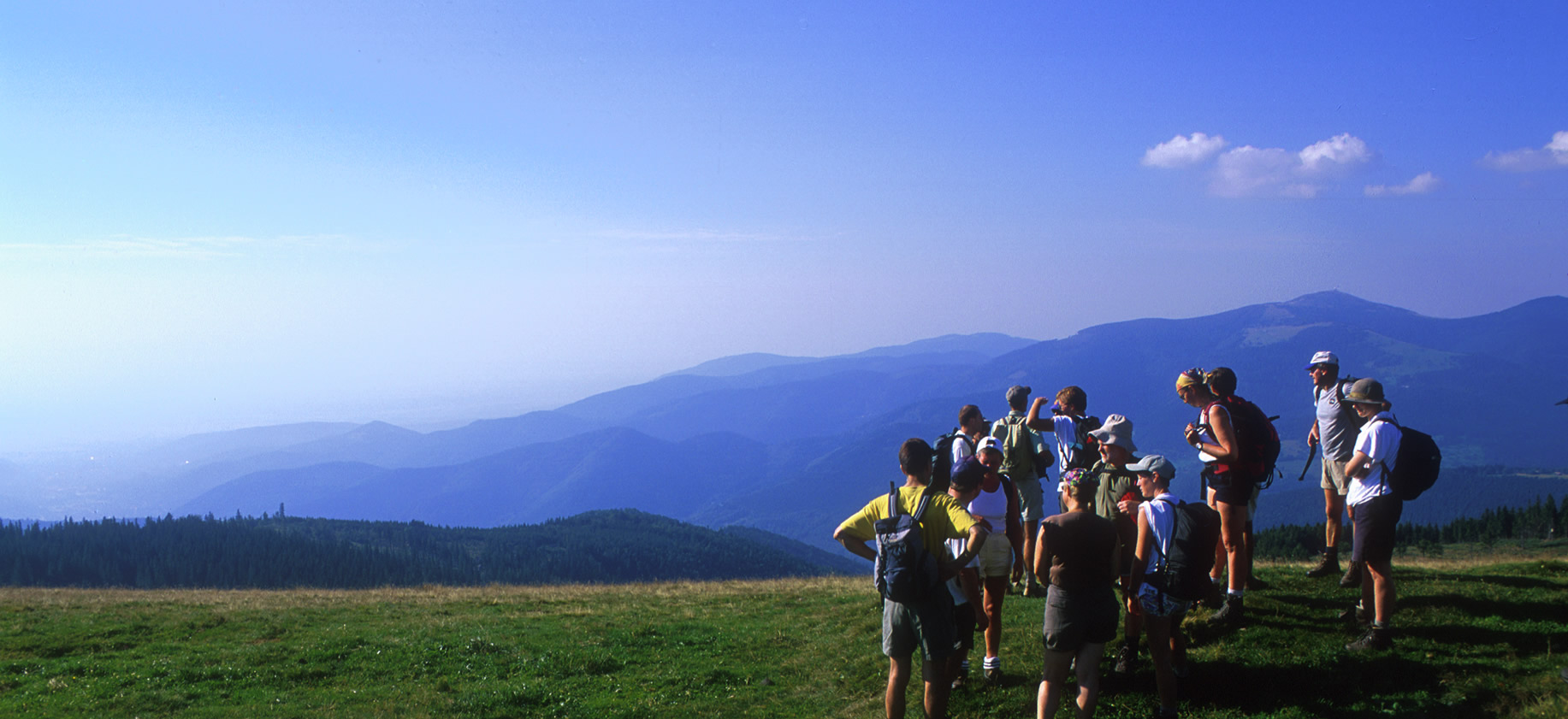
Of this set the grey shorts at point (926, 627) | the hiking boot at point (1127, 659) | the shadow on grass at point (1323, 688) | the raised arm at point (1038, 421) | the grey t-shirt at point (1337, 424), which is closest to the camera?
the grey shorts at point (926, 627)

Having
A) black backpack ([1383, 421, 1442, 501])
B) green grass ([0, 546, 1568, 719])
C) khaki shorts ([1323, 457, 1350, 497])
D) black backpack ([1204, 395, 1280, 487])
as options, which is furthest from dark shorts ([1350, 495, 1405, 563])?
khaki shorts ([1323, 457, 1350, 497])

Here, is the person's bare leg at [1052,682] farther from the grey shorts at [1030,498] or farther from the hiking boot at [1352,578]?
the hiking boot at [1352,578]

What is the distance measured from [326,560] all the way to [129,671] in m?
135

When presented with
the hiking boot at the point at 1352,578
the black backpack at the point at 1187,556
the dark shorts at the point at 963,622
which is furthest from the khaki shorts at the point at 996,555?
the hiking boot at the point at 1352,578

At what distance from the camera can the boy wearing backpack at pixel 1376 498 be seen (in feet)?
29.0

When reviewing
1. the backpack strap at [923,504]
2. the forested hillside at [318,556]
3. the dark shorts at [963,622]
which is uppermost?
the backpack strap at [923,504]

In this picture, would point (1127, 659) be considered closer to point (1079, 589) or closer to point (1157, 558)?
point (1157, 558)

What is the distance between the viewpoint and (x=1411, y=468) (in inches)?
352

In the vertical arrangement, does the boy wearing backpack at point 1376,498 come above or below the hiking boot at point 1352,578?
above

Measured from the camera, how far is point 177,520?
14250 centimetres

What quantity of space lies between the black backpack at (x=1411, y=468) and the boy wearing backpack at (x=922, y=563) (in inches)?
190

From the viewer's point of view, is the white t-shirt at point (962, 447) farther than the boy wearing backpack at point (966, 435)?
Yes

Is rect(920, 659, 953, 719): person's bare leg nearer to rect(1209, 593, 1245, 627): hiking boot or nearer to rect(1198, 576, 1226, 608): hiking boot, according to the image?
rect(1198, 576, 1226, 608): hiking boot

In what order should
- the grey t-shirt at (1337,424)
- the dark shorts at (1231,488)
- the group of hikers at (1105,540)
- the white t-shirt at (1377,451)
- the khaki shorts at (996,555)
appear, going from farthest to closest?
the grey t-shirt at (1337,424) < the dark shorts at (1231,488) < the khaki shorts at (996,555) < the white t-shirt at (1377,451) < the group of hikers at (1105,540)
